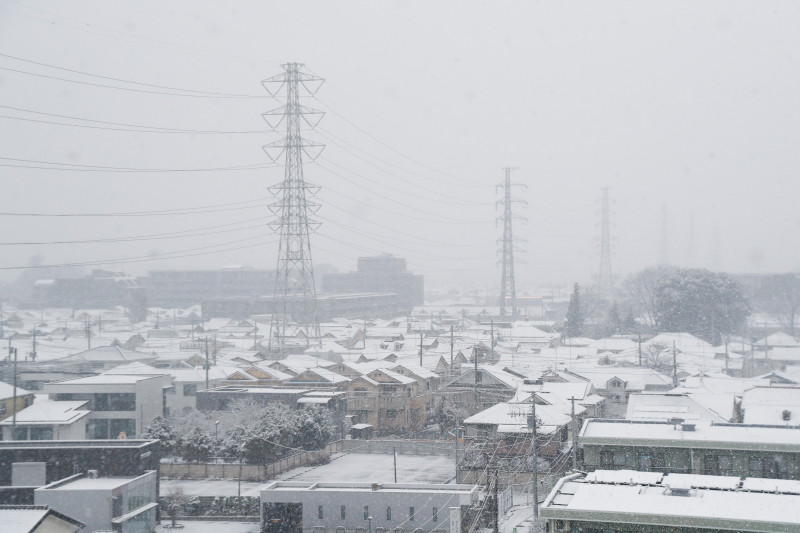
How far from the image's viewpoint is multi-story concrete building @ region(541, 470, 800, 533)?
263 inches

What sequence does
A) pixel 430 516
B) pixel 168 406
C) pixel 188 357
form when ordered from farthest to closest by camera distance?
pixel 188 357 → pixel 168 406 → pixel 430 516

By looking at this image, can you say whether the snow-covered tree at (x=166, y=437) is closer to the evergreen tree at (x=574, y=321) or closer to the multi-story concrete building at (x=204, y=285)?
the evergreen tree at (x=574, y=321)

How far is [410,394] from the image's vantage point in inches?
774

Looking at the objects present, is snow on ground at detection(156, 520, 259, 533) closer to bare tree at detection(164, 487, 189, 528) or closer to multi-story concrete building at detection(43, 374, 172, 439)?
bare tree at detection(164, 487, 189, 528)

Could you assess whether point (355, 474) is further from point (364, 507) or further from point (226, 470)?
point (364, 507)

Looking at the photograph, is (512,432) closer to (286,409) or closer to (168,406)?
(286,409)

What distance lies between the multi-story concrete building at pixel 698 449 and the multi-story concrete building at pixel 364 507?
1.93 meters

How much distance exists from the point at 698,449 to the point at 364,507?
4611 mm

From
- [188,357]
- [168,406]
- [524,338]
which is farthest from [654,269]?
[168,406]

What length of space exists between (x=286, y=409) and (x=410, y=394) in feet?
13.8

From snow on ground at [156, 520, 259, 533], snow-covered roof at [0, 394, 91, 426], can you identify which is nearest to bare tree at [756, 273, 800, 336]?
snow-covered roof at [0, 394, 91, 426]

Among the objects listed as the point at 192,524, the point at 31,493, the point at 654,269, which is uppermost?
the point at 654,269

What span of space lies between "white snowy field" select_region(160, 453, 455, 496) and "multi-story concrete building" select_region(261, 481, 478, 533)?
198cm

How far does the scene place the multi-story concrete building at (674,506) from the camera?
6668 millimetres
